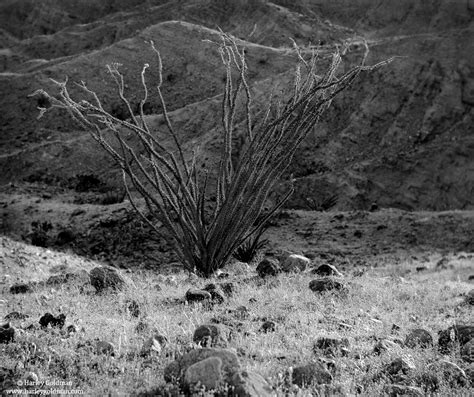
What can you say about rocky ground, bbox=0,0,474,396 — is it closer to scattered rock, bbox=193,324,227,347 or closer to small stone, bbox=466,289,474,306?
scattered rock, bbox=193,324,227,347

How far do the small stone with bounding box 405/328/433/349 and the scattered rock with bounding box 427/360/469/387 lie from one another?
570 millimetres

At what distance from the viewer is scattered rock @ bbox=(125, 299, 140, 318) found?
4.88m

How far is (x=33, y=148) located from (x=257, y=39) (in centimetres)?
1884

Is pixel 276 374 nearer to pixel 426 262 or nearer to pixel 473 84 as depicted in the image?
pixel 426 262

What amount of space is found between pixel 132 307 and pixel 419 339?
2420 mm

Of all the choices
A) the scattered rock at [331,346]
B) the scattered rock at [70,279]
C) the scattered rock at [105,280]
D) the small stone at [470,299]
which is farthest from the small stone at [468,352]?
the scattered rock at [70,279]

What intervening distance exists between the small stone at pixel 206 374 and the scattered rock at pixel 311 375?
1.51 feet

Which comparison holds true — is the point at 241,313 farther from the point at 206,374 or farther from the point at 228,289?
the point at 206,374

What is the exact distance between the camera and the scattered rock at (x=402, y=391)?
295cm

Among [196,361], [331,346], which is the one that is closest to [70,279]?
[331,346]

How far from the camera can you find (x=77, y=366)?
10.8 feet

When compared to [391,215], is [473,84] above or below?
above

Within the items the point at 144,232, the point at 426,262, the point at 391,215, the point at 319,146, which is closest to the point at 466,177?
the point at 319,146

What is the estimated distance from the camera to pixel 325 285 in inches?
228
